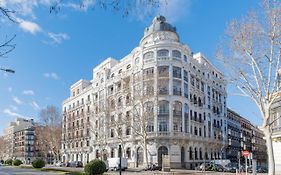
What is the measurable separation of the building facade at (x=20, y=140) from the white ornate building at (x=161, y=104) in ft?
240

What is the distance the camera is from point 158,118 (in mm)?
59562

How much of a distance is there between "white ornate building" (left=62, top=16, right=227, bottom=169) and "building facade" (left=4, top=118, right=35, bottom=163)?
73284 mm

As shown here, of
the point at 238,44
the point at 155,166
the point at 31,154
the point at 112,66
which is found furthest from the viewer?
the point at 31,154

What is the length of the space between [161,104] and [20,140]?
376 feet

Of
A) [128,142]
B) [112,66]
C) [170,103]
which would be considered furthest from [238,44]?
[112,66]

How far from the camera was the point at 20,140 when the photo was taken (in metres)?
156

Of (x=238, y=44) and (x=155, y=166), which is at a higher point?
(x=238, y=44)

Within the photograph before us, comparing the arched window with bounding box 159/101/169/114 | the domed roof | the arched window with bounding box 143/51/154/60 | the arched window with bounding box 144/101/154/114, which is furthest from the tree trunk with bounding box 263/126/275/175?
the domed roof

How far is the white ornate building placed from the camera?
193 feet

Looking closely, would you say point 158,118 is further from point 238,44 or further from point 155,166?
point 238,44

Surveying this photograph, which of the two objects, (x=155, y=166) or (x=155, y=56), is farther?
(x=155, y=56)

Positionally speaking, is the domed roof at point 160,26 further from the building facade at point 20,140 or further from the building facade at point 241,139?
the building facade at point 20,140

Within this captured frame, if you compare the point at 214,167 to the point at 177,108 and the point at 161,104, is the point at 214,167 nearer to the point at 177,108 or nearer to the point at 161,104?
the point at 177,108

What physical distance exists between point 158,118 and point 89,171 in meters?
28.9
